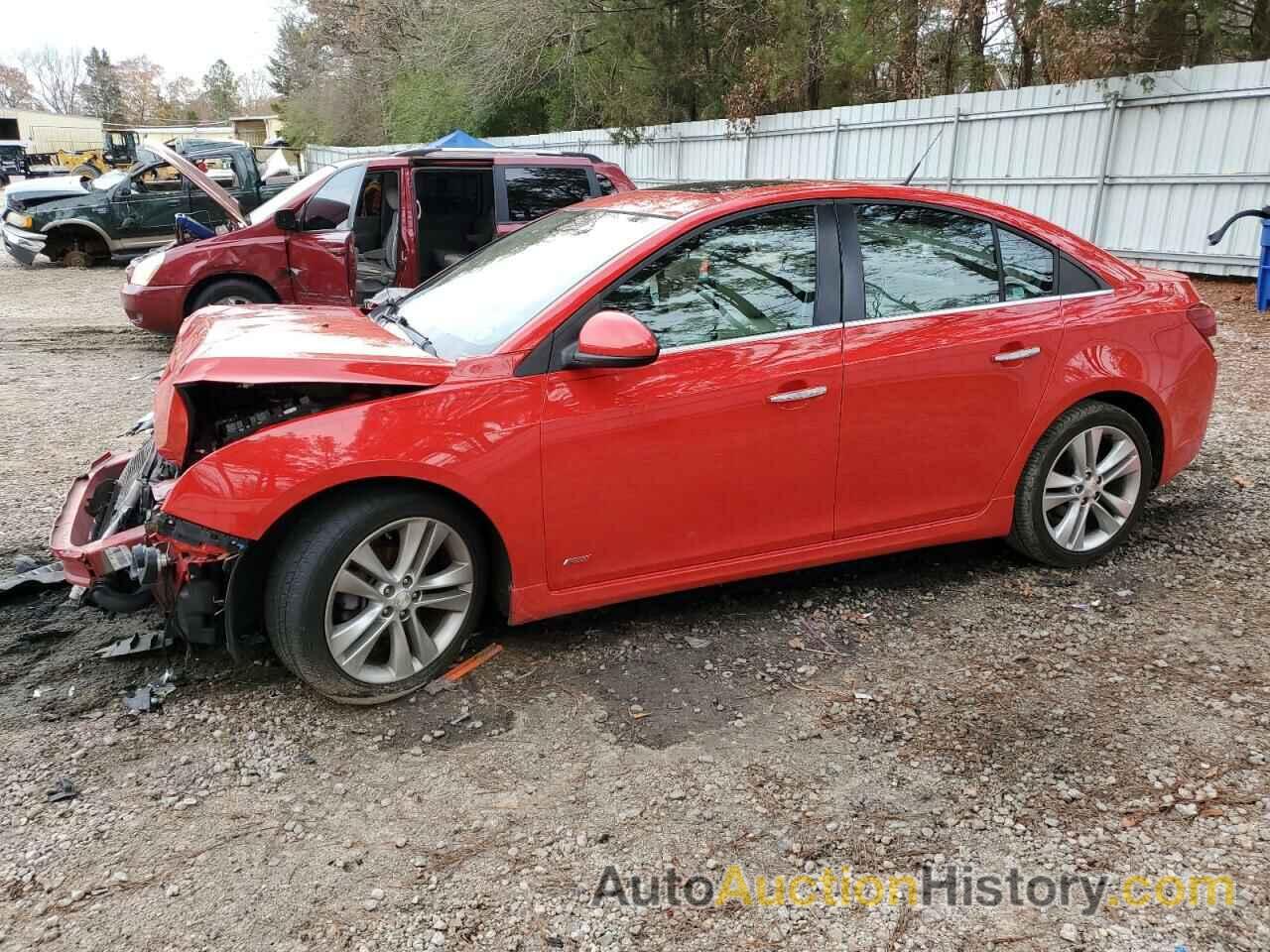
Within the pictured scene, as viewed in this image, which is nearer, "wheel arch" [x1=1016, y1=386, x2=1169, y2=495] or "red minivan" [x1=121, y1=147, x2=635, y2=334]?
"wheel arch" [x1=1016, y1=386, x2=1169, y2=495]

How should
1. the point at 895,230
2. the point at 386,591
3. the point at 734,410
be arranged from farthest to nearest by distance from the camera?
the point at 895,230 → the point at 734,410 → the point at 386,591

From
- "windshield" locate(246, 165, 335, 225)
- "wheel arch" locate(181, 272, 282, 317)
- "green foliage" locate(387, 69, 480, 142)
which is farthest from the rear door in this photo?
"green foliage" locate(387, 69, 480, 142)

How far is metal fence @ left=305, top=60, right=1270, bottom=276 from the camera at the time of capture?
10523mm

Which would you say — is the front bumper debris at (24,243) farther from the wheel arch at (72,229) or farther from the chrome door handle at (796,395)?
the chrome door handle at (796,395)

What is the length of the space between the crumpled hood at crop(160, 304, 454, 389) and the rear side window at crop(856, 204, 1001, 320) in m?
1.70

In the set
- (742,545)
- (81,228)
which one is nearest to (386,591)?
(742,545)

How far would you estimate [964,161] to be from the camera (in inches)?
548

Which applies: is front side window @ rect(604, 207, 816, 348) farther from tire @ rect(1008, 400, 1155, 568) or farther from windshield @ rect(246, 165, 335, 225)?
windshield @ rect(246, 165, 335, 225)

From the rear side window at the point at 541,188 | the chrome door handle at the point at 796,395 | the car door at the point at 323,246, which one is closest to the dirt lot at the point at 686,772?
the chrome door handle at the point at 796,395

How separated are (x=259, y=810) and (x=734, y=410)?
6.42 ft

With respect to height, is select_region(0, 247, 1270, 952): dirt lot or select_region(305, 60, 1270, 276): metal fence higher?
select_region(305, 60, 1270, 276): metal fence

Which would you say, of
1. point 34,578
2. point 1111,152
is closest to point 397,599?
point 34,578

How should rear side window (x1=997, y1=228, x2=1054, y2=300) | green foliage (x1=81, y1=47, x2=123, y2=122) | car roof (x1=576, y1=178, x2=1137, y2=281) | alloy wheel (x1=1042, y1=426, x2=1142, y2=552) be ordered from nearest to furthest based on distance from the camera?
1. car roof (x1=576, y1=178, x2=1137, y2=281)
2. rear side window (x1=997, y1=228, x2=1054, y2=300)
3. alloy wheel (x1=1042, y1=426, x2=1142, y2=552)
4. green foliage (x1=81, y1=47, x2=123, y2=122)

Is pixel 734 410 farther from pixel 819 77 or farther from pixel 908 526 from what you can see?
pixel 819 77
